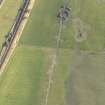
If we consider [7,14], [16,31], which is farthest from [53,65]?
[7,14]

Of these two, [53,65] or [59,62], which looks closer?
[53,65]

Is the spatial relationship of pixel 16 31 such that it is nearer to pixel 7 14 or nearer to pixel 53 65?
pixel 7 14

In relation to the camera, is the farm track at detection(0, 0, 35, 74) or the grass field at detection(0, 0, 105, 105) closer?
the grass field at detection(0, 0, 105, 105)

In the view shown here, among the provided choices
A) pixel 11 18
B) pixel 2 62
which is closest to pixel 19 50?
pixel 2 62

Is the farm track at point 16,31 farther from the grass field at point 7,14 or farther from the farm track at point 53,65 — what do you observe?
the farm track at point 53,65

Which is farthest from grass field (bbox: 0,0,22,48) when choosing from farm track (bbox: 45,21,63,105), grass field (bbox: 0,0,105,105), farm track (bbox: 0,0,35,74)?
→ farm track (bbox: 45,21,63,105)

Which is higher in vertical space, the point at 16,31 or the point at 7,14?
the point at 7,14

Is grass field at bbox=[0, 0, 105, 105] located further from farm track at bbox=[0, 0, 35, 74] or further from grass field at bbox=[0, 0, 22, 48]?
grass field at bbox=[0, 0, 22, 48]
